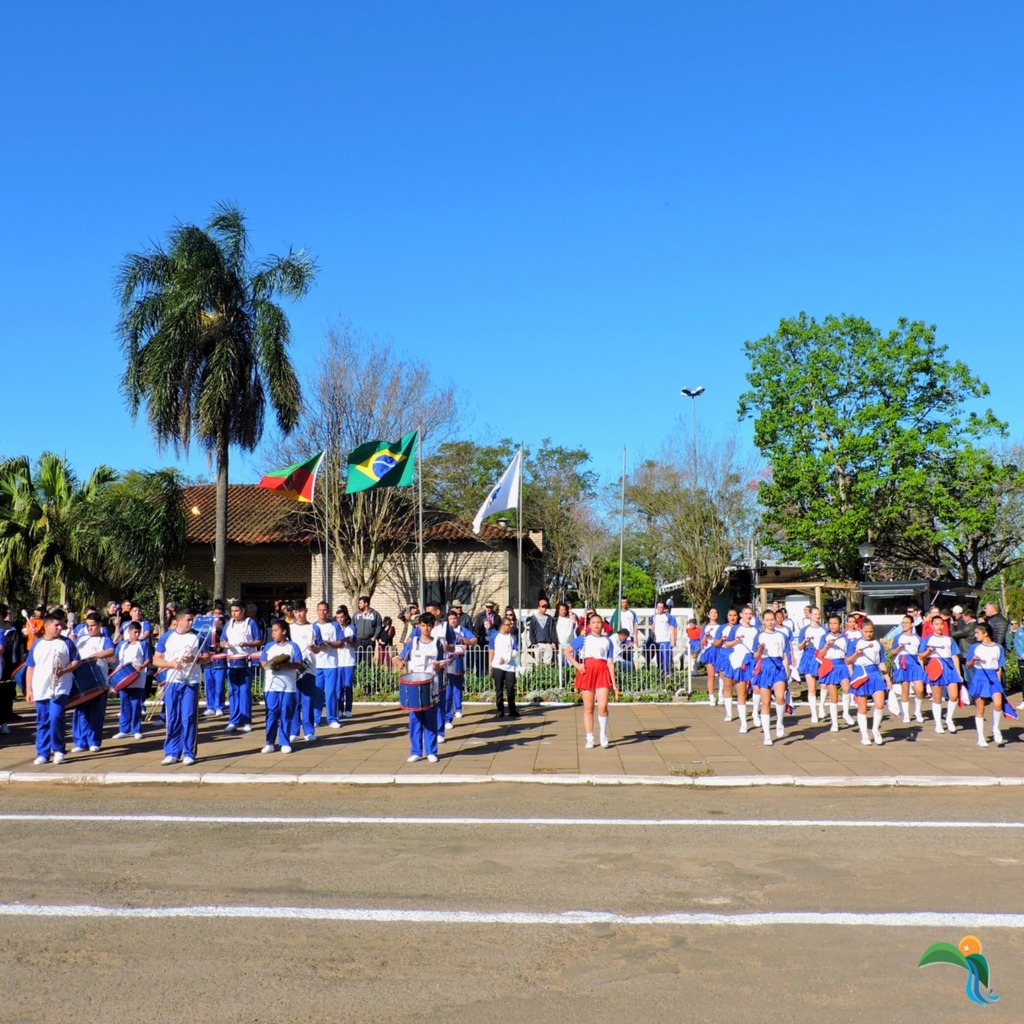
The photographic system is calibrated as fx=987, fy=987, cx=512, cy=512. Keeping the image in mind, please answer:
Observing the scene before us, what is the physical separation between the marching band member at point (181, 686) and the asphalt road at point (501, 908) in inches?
90.2

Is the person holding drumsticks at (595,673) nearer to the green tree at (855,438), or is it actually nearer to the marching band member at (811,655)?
the marching band member at (811,655)

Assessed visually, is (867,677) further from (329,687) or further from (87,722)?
(87,722)

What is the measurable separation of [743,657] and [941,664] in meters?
2.75

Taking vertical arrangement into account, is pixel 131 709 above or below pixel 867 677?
below

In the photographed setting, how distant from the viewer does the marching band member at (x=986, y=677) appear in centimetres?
1279

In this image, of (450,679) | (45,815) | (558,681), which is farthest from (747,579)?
(45,815)

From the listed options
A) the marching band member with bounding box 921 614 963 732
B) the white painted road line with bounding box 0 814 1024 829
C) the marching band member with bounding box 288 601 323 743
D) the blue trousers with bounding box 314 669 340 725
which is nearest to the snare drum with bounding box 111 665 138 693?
the marching band member with bounding box 288 601 323 743

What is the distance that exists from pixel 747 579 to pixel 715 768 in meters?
26.8

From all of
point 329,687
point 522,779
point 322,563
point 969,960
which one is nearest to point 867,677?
point 522,779

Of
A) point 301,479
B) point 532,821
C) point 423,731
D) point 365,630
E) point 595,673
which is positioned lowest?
point 532,821

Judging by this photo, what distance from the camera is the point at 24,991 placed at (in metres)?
4.82

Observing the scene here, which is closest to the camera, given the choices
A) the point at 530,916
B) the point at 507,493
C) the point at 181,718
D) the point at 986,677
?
the point at 530,916

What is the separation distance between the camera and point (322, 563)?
31250mm

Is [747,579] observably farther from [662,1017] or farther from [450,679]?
[662,1017]
